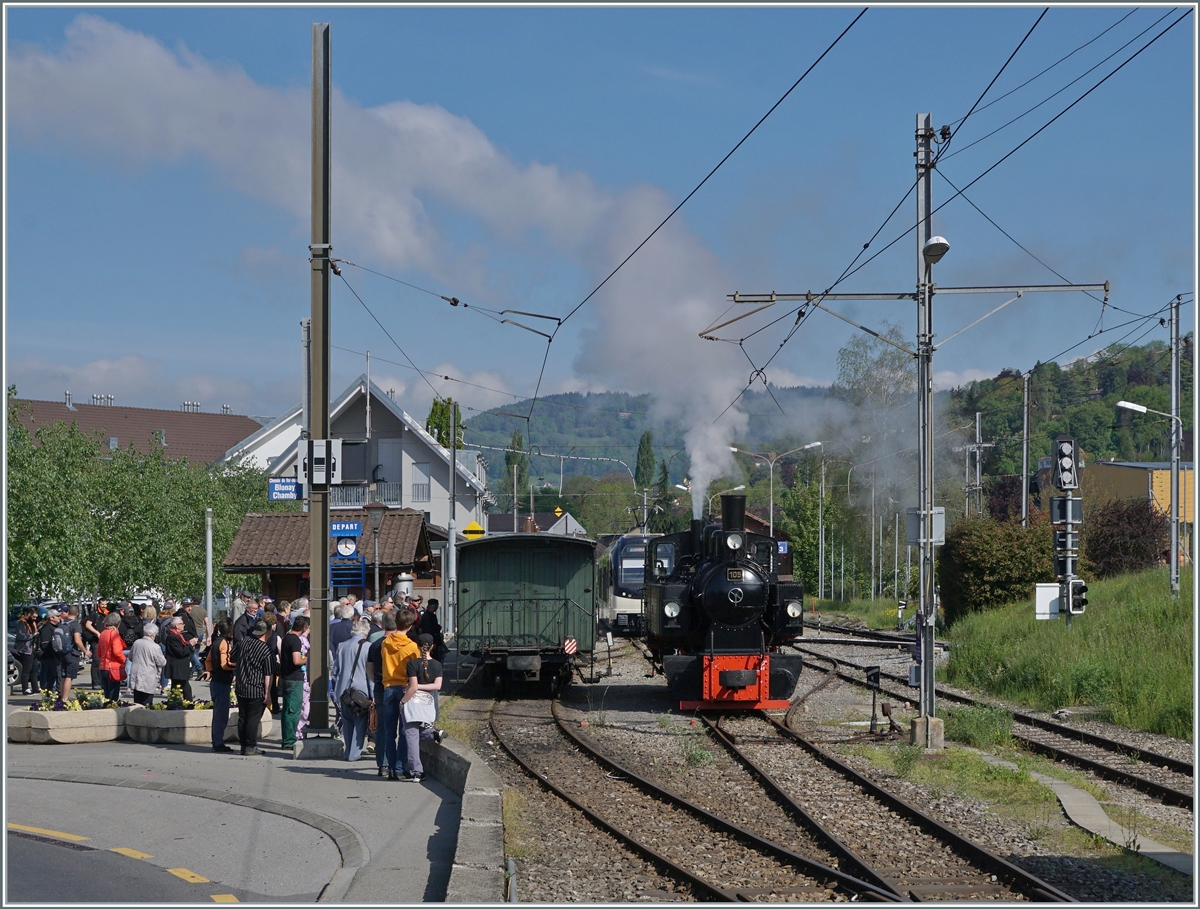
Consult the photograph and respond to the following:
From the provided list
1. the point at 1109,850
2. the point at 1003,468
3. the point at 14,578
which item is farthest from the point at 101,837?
the point at 1003,468

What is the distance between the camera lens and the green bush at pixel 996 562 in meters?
29.8

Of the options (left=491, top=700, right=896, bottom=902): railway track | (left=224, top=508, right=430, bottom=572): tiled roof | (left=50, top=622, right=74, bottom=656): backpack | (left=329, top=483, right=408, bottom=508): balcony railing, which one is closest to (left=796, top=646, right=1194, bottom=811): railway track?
(left=491, top=700, right=896, bottom=902): railway track

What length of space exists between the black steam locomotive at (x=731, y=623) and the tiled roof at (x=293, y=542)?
37.5 feet

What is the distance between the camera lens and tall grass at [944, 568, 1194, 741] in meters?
16.8

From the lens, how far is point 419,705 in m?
11.3

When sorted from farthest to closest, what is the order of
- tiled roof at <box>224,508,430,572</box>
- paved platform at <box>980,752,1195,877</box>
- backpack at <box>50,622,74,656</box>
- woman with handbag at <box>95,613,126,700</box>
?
tiled roof at <box>224,508,430,572</box>
backpack at <box>50,622,74,656</box>
woman with handbag at <box>95,613,126,700</box>
paved platform at <box>980,752,1195,877</box>

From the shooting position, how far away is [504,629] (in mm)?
21172

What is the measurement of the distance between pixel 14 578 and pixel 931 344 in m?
17.6

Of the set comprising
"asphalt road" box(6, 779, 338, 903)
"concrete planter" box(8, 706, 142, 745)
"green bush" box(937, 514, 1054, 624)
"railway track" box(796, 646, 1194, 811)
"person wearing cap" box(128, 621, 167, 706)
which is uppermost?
"green bush" box(937, 514, 1054, 624)

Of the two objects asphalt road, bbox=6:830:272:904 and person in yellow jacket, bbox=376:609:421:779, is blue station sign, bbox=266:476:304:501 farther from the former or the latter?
asphalt road, bbox=6:830:272:904

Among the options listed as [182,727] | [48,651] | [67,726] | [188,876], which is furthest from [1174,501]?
[188,876]

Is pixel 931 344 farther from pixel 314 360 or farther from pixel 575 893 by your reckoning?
pixel 575 893

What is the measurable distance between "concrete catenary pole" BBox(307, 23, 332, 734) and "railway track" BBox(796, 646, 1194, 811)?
8611 millimetres

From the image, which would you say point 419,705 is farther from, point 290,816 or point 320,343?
point 320,343
